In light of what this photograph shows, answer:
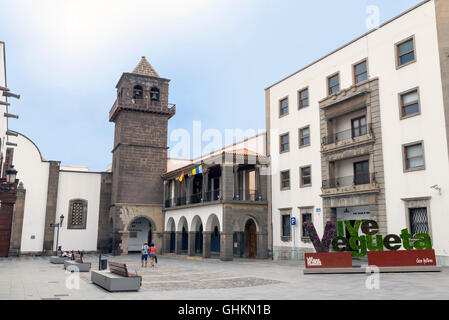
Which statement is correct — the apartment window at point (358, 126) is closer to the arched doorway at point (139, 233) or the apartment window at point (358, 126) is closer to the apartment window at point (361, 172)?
the apartment window at point (361, 172)

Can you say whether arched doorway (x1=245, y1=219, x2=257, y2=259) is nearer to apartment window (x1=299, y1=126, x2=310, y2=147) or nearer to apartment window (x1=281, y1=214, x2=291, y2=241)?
apartment window (x1=281, y1=214, x2=291, y2=241)

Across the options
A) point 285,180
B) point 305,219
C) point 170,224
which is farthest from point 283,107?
point 170,224

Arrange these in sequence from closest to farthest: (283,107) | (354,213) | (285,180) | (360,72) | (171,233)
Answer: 1. (360,72)
2. (354,213)
3. (285,180)
4. (283,107)
5. (171,233)

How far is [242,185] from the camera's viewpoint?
→ 36781mm

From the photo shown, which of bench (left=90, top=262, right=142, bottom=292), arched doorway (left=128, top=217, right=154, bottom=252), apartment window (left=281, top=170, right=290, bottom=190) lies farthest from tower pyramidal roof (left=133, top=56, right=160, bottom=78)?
bench (left=90, top=262, right=142, bottom=292)

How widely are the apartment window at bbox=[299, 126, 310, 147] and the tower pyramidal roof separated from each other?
64.6 ft

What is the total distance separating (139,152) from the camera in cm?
4194

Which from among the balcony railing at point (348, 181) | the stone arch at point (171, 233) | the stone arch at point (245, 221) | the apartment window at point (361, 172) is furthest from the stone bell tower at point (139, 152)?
the apartment window at point (361, 172)

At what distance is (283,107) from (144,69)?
17.9 m

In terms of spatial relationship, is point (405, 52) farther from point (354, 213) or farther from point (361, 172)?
point (354, 213)

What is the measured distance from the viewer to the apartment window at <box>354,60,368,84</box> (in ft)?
85.6

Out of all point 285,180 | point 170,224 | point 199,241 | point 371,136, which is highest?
point 371,136

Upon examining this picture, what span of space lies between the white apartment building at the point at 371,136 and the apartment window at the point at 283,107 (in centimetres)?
8
